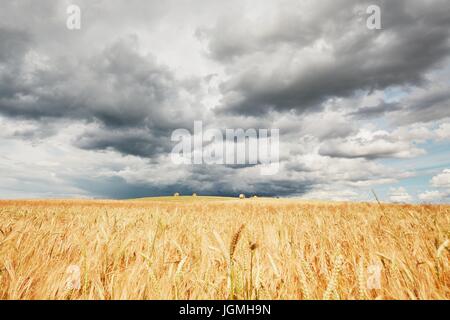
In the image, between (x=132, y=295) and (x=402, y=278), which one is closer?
(x=132, y=295)

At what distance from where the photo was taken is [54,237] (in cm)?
305

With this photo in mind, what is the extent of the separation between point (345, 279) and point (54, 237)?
279 centimetres

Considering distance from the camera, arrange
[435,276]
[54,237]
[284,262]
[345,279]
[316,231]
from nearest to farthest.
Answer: [435,276], [345,279], [284,262], [54,237], [316,231]
